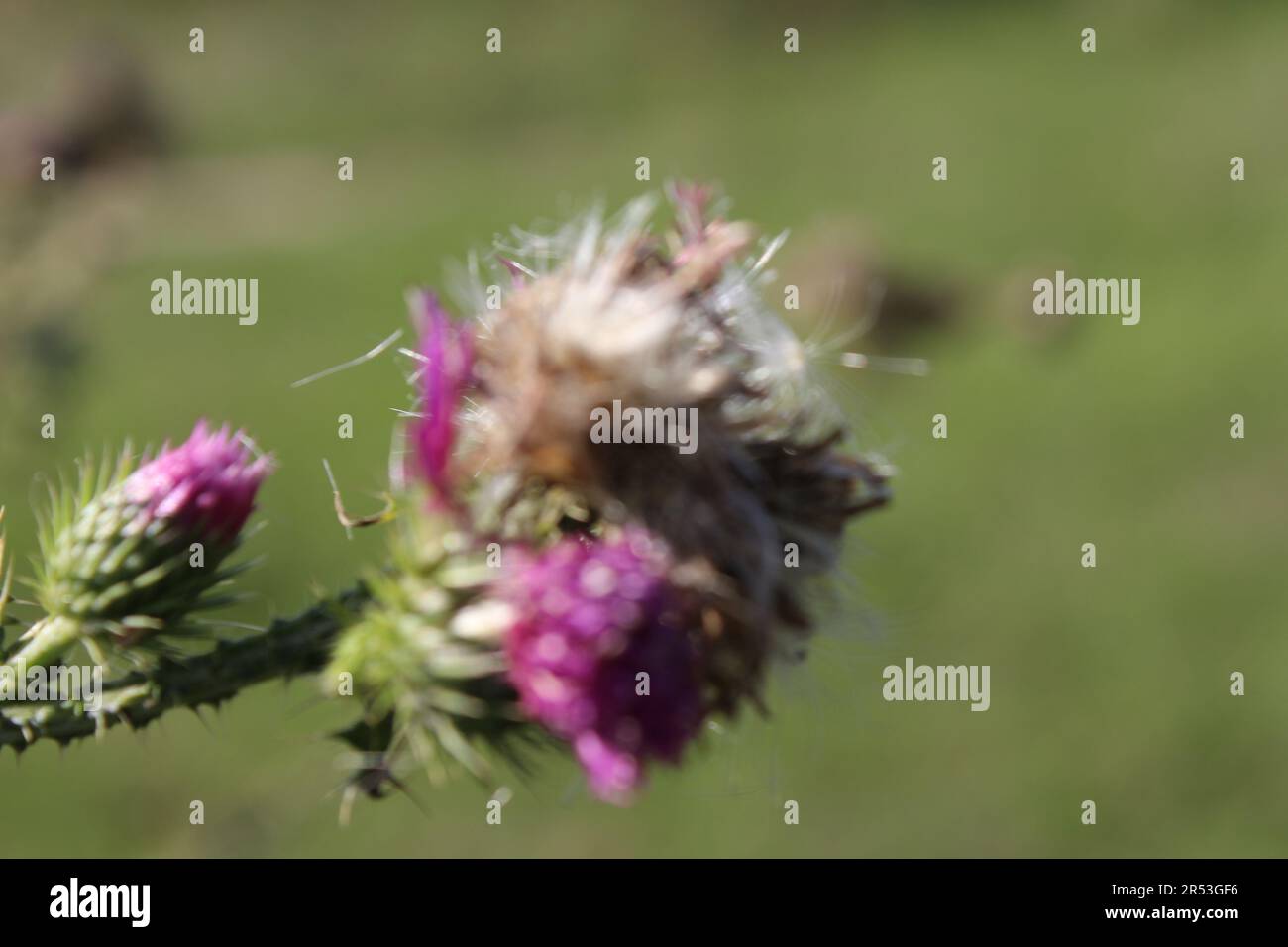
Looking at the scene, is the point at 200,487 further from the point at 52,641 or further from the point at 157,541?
the point at 52,641

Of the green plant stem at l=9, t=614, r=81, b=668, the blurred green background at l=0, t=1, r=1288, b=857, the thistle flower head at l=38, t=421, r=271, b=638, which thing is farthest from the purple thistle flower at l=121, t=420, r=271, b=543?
the blurred green background at l=0, t=1, r=1288, b=857

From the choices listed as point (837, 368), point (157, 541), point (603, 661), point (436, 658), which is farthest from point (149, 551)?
point (837, 368)

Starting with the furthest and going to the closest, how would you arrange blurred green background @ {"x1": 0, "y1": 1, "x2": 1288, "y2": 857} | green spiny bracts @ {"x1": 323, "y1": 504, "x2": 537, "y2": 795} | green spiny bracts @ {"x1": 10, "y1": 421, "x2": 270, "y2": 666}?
blurred green background @ {"x1": 0, "y1": 1, "x2": 1288, "y2": 857} → green spiny bracts @ {"x1": 10, "y1": 421, "x2": 270, "y2": 666} → green spiny bracts @ {"x1": 323, "y1": 504, "x2": 537, "y2": 795}

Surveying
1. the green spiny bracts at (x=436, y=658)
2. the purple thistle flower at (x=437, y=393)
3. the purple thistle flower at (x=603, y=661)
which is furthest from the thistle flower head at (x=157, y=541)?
the purple thistle flower at (x=603, y=661)

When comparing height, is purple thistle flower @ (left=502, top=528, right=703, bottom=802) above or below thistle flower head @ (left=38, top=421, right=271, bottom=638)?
below

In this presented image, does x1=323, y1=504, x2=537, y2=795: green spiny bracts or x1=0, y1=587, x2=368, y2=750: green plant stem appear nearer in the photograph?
x1=323, y1=504, x2=537, y2=795: green spiny bracts

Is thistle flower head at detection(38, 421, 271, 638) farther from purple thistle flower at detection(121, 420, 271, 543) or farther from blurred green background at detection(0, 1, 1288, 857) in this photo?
blurred green background at detection(0, 1, 1288, 857)
